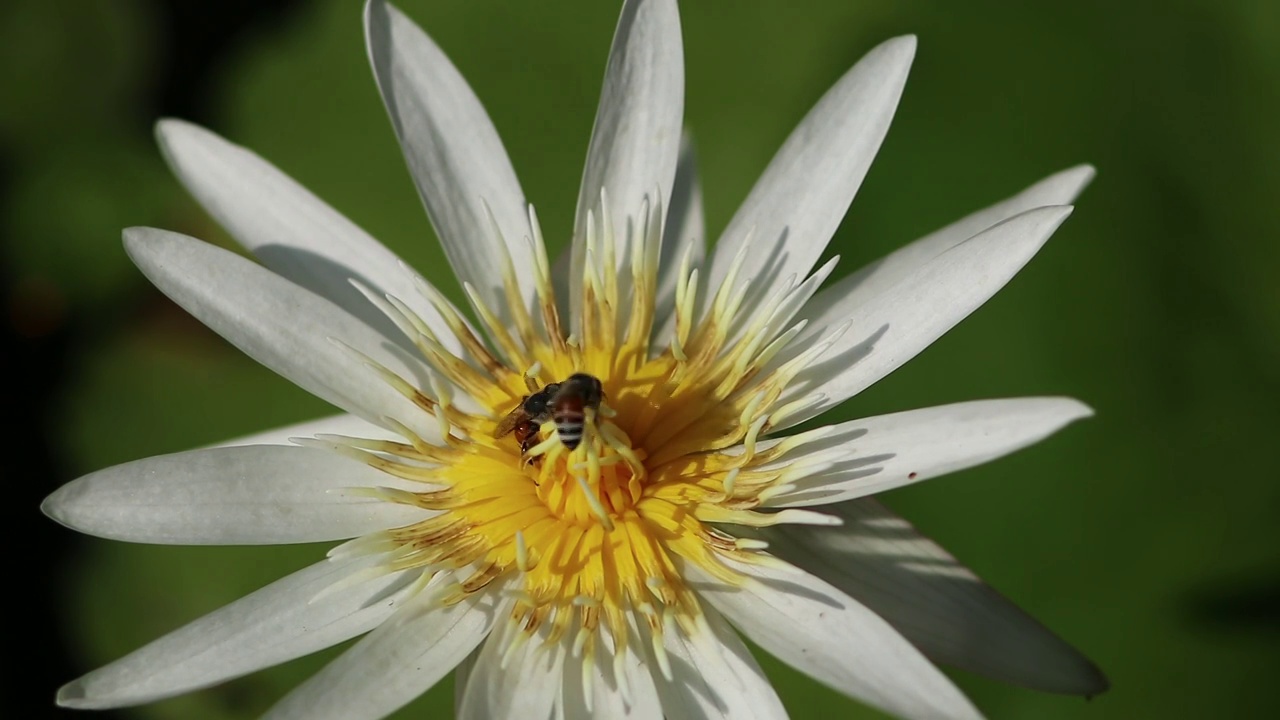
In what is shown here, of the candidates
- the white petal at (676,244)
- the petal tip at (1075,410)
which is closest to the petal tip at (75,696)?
the white petal at (676,244)

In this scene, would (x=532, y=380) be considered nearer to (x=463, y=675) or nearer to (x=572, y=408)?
(x=572, y=408)

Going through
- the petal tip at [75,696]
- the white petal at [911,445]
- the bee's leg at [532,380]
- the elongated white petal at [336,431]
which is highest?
the elongated white petal at [336,431]

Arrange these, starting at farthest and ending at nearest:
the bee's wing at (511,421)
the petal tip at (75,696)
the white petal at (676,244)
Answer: the white petal at (676,244), the bee's wing at (511,421), the petal tip at (75,696)

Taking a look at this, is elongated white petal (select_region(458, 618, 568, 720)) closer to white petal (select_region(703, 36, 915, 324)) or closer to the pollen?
the pollen

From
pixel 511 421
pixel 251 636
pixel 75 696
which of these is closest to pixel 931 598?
pixel 511 421

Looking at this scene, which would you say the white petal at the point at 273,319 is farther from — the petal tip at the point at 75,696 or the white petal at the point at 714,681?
the white petal at the point at 714,681

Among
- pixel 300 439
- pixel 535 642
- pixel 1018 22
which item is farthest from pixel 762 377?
pixel 1018 22

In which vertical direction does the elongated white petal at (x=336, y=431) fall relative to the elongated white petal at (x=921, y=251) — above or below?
above
